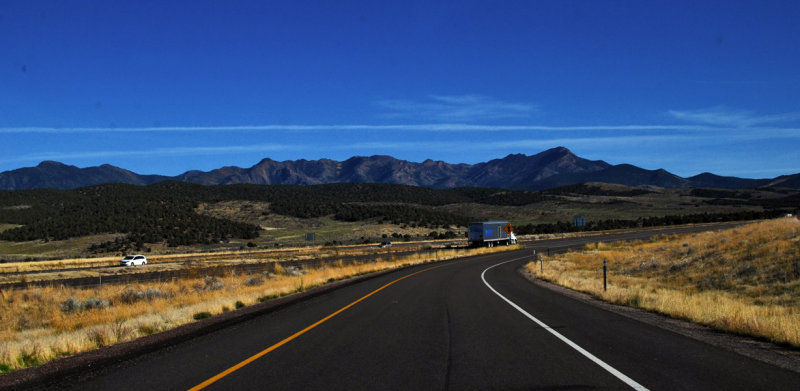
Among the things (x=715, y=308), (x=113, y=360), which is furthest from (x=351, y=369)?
(x=715, y=308)

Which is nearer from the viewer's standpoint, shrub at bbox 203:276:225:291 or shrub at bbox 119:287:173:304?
shrub at bbox 119:287:173:304

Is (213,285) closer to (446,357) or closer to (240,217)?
(446,357)

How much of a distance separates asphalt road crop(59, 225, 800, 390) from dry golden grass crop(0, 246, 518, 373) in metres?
1.82

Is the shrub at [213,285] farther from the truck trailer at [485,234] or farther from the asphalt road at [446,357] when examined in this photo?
the truck trailer at [485,234]

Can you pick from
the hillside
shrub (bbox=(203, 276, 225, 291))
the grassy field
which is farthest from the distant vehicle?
the hillside

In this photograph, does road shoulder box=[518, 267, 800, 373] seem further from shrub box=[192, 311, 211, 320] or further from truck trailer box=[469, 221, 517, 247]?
truck trailer box=[469, 221, 517, 247]

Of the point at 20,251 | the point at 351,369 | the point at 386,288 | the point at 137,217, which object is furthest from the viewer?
the point at 137,217

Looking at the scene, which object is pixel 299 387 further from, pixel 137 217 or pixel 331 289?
pixel 137 217

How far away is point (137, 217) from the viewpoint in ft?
318

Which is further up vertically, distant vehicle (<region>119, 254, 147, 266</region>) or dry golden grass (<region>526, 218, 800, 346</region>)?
dry golden grass (<region>526, 218, 800, 346</region>)

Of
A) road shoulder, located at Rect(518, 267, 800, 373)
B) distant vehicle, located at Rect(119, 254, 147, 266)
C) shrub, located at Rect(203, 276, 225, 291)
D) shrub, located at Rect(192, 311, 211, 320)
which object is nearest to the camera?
road shoulder, located at Rect(518, 267, 800, 373)

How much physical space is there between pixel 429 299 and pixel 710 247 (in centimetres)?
1933

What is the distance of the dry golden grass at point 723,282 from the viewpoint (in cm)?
1110

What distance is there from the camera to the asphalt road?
6.52m
